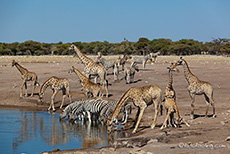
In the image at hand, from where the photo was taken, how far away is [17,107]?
18.9 m

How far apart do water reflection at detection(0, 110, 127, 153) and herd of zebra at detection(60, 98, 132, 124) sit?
1.16 feet

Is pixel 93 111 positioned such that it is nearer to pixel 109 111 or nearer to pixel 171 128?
pixel 109 111

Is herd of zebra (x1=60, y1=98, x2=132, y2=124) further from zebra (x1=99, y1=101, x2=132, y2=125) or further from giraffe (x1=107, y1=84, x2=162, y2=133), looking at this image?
giraffe (x1=107, y1=84, x2=162, y2=133)

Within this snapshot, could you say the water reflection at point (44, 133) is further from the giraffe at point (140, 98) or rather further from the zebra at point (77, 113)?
the giraffe at point (140, 98)

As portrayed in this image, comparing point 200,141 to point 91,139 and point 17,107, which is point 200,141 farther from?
point 17,107

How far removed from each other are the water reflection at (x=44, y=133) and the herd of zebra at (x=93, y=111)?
354 mm

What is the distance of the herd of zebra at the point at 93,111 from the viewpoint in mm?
14109

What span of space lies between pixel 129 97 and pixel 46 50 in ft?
246

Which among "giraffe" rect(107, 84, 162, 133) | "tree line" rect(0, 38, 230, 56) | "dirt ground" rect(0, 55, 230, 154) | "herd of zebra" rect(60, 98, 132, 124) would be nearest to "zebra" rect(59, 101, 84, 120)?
"herd of zebra" rect(60, 98, 132, 124)

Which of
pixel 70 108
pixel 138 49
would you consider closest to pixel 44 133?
pixel 70 108

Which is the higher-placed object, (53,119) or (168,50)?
(168,50)

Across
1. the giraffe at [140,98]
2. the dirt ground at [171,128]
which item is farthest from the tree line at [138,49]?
the giraffe at [140,98]

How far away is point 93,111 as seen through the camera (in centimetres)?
1457

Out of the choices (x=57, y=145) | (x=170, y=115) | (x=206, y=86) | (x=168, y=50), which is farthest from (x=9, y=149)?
(x=168, y=50)
